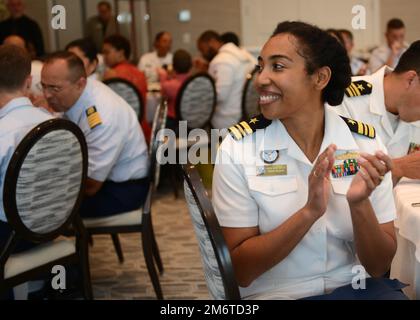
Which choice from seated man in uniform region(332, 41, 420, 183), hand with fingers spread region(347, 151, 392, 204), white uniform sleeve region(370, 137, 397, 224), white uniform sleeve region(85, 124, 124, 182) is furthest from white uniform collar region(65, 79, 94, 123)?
hand with fingers spread region(347, 151, 392, 204)

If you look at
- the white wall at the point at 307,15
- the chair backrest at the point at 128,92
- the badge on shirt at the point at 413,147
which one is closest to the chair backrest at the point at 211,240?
the badge on shirt at the point at 413,147

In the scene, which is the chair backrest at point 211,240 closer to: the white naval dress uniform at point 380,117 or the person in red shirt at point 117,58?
the white naval dress uniform at point 380,117

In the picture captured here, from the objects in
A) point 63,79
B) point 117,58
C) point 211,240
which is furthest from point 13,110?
point 117,58

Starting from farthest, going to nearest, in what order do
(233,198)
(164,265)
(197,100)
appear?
(197,100)
(164,265)
(233,198)

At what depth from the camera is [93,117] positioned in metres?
3.05

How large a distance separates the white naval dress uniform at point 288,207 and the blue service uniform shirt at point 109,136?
138 cm

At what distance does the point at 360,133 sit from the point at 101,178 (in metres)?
1.53

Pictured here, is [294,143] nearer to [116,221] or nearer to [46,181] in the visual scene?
[46,181]

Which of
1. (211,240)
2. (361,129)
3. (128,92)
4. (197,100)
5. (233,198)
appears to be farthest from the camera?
(197,100)

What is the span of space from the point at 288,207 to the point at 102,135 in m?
1.53

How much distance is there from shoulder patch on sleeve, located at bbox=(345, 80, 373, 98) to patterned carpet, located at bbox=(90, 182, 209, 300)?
1.29m

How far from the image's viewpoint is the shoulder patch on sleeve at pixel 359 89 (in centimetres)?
233

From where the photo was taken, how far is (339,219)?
173cm

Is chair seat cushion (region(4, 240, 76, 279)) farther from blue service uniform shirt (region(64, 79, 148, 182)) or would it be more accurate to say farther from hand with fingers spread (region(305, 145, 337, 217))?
hand with fingers spread (region(305, 145, 337, 217))
